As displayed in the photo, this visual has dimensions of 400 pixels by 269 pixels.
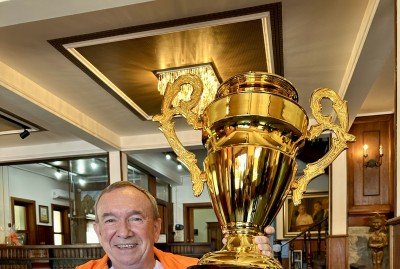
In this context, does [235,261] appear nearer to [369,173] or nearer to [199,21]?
[199,21]

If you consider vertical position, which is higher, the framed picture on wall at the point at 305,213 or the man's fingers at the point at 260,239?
the man's fingers at the point at 260,239

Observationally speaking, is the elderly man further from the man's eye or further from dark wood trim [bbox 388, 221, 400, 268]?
dark wood trim [bbox 388, 221, 400, 268]

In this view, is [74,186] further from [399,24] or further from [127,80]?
[399,24]

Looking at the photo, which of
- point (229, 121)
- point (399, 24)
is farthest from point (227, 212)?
point (399, 24)

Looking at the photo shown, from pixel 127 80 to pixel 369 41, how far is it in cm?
212

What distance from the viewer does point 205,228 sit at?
13.3 meters

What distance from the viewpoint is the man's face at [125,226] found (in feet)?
3.58

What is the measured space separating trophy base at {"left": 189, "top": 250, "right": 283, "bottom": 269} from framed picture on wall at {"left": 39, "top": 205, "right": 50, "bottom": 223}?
32.7ft

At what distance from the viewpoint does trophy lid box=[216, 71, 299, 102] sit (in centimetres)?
65

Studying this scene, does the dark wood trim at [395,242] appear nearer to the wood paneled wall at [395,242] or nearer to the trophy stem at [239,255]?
the wood paneled wall at [395,242]

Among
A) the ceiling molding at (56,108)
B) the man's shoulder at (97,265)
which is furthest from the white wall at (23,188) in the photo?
the man's shoulder at (97,265)

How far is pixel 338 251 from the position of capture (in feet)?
18.3

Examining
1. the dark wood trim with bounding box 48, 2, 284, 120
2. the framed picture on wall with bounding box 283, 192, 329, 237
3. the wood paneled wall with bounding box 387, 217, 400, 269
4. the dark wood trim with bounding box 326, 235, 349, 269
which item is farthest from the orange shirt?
the framed picture on wall with bounding box 283, 192, 329, 237

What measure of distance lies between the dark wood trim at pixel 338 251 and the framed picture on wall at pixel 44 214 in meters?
6.81
